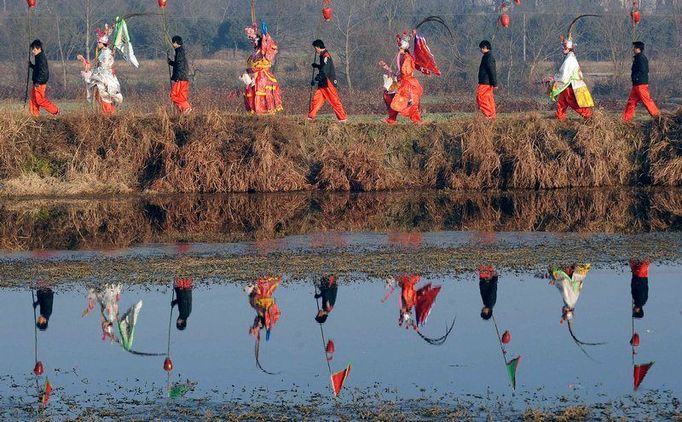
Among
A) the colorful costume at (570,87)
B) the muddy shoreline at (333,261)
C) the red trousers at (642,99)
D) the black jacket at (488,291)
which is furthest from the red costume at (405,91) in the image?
the black jacket at (488,291)

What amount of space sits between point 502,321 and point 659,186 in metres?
10.0

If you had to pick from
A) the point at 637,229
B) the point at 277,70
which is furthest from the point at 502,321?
the point at 277,70

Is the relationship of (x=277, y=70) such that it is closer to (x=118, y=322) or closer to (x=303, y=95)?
(x=303, y=95)

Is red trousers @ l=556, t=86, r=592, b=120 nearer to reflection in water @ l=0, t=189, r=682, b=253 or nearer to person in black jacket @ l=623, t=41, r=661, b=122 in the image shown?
person in black jacket @ l=623, t=41, r=661, b=122

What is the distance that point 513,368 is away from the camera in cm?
1062

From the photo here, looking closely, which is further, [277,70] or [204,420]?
[277,70]

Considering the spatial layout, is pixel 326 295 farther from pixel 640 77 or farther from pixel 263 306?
pixel 640 77

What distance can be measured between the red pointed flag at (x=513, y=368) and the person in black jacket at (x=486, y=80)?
37.1 ft

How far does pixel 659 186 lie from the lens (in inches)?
850

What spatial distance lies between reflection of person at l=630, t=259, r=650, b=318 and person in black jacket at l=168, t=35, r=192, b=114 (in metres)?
9.75

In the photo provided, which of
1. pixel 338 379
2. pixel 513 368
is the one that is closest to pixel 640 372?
pixel 513 368

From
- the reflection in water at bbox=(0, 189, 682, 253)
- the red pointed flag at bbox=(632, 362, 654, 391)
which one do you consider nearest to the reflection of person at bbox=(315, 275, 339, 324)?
the reflection in water at bbox=(0, 189, 682, 253)

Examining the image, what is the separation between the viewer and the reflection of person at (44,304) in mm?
12470

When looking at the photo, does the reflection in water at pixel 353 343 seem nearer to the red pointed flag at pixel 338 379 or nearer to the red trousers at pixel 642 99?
the red pointed flag at pixel 338 379
